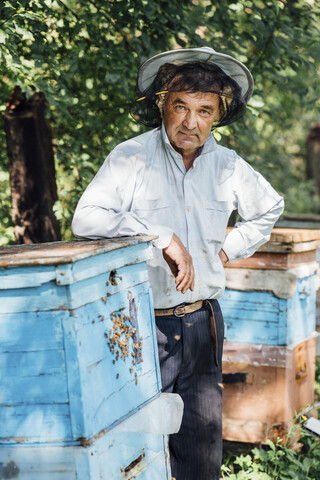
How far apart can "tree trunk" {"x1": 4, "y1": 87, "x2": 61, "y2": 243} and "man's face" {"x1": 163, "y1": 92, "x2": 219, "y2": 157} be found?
61.6 inches

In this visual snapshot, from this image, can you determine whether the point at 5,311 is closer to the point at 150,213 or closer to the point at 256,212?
the point at 150,213

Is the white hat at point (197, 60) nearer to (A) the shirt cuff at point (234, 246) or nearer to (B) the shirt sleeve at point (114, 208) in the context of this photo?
(B) the shirt sleeve at point (114, 208)

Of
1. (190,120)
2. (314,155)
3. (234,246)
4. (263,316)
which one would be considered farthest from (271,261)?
(314,155)

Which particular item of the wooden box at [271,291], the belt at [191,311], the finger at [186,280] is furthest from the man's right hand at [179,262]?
the wooden box at [271,291]

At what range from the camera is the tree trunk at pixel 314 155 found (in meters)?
14.4

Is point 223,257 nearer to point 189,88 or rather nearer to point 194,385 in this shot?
point 194,385

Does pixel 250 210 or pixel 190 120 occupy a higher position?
pixel 190 120

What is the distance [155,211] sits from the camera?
91.3 inches

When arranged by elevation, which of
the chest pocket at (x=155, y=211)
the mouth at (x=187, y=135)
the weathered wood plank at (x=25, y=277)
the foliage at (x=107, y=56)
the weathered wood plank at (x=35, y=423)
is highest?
the foliage at (x=107, y=56)

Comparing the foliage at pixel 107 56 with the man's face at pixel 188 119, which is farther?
the foliage at pixel 107 56

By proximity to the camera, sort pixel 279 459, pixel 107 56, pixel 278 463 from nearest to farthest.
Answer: pixel 278 463 → pixel 279 459 → pixel 107 56

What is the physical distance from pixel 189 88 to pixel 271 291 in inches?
51.0

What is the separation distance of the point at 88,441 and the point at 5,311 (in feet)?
1.40

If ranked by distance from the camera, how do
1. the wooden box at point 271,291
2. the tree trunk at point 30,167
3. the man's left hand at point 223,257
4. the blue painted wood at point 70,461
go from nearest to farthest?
the blue painted wood at point 70,461
the man's left hand at point 223,257
the wooden box at point 271,291
the tree trunk at point 30,167
